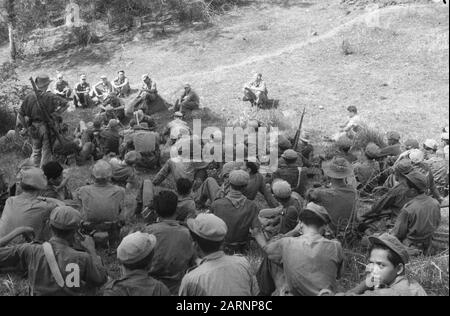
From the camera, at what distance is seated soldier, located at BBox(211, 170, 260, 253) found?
17.3 ft

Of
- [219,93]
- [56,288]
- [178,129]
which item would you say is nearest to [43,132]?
[178,129]

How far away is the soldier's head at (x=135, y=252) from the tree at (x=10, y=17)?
51.2 feet

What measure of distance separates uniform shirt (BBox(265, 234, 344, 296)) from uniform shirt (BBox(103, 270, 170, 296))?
930mm

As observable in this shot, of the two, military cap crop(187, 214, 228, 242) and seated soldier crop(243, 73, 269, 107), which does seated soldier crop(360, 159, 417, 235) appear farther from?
seated soldier crop(243, 73, 269, 107)

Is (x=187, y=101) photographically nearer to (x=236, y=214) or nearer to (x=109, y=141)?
(x=109, y=141)

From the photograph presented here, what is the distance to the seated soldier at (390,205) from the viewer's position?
5676mm

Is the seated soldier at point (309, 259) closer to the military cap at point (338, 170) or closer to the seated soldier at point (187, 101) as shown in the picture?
the military cap at point (338, 170)

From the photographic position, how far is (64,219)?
3.90 meters

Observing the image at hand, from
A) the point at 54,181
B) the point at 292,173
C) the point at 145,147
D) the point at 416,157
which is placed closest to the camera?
the point at 54,181

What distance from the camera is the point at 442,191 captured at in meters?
7.23

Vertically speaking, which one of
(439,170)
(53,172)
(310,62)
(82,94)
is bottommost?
(439,170)

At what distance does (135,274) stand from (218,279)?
58 centimetres

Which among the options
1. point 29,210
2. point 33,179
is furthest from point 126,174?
point 29,210

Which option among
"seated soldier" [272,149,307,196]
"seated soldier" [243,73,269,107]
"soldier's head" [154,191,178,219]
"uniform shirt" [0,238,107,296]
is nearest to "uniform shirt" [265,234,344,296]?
"soldier's head" [154,191,178,219]
